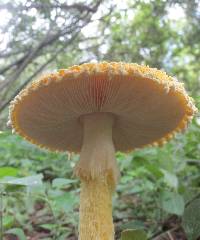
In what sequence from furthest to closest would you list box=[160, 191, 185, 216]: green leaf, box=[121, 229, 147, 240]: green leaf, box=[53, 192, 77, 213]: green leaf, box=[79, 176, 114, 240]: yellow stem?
box=[160, 191, 185, 216]: green leaf
box=[53, 192, 77, 213]: green leaf
box=[79, 176, 114, 240]: yellow stem
box=[121, 229, 147, 240]: green leaf

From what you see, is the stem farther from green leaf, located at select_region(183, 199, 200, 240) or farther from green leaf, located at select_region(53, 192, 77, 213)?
green leaf, located at select_region(183, 199, 200, 240)

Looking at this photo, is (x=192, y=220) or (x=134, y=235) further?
(x=192, y=220)

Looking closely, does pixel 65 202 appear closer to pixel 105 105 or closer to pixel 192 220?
pixel 105 105

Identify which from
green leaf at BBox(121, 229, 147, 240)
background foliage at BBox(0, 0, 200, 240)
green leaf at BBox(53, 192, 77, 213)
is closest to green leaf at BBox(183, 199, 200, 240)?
background foliage at BBox(0, 0, 200, 240)

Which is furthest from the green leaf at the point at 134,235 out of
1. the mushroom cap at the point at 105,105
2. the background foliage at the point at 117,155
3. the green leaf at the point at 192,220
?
the mushroom cap at the point at 105,105

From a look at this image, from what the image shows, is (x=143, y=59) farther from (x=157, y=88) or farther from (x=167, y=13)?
(x=157, y=88)

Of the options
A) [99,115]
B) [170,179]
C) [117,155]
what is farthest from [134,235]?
[117,155]
